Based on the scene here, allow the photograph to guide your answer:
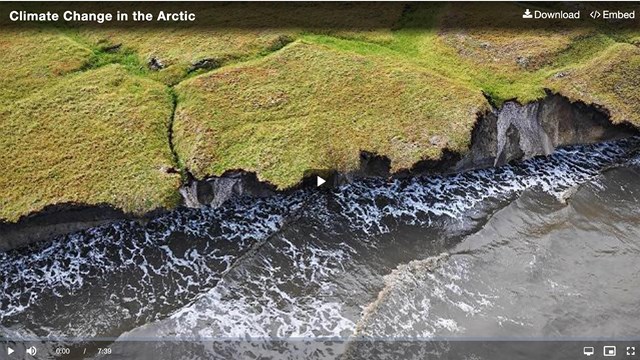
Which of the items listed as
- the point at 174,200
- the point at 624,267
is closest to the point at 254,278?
the point at 174,200

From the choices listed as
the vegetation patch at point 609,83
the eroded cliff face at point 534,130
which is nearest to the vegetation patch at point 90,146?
the eroded cliff face at point 534,130

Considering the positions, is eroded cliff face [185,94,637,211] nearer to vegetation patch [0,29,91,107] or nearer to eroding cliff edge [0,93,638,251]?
eroding cliff edge [0,93,638,251]

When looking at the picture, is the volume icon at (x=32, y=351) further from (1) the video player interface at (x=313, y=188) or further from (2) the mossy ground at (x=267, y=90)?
(2) the mossy ground at (x=267, y=90)

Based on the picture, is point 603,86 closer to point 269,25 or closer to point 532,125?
point 532,125

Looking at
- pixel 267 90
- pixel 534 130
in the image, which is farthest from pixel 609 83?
pixel 267 90

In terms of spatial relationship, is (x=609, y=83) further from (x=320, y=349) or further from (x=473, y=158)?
(x=320, y=349)

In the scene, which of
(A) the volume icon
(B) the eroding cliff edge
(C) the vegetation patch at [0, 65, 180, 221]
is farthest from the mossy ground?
(A) the volume icon
